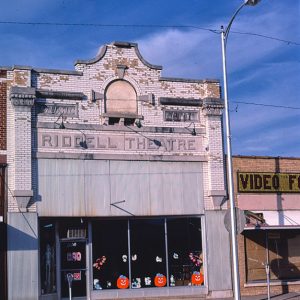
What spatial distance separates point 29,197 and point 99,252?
330cm

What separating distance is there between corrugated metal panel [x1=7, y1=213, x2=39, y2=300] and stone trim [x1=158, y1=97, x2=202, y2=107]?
6628 millimetres

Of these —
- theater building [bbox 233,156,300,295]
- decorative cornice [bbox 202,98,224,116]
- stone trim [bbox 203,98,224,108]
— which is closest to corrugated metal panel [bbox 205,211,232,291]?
theater building [bbox 233,156,300,295]

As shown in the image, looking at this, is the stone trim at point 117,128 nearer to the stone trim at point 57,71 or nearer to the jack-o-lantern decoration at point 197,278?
the stone trim at point 57,71

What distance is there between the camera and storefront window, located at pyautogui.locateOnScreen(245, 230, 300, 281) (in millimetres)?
25547

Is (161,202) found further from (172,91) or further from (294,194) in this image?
(294,194)

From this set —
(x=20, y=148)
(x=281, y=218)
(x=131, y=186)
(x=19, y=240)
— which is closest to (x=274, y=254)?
(x=281, y=218)

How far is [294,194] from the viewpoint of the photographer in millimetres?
26938

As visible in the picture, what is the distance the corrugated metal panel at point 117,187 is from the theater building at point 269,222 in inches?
89.9

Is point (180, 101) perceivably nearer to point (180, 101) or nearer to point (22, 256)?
point (180, 101)

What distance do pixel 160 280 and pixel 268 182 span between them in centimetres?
621

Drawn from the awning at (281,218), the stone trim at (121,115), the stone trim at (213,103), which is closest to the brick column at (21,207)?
the stone trim at (121,115)

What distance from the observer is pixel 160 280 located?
23.8 meters

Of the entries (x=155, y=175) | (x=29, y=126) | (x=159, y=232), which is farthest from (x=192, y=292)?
(x=29, y=126)

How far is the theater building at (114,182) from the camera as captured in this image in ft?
73.2
